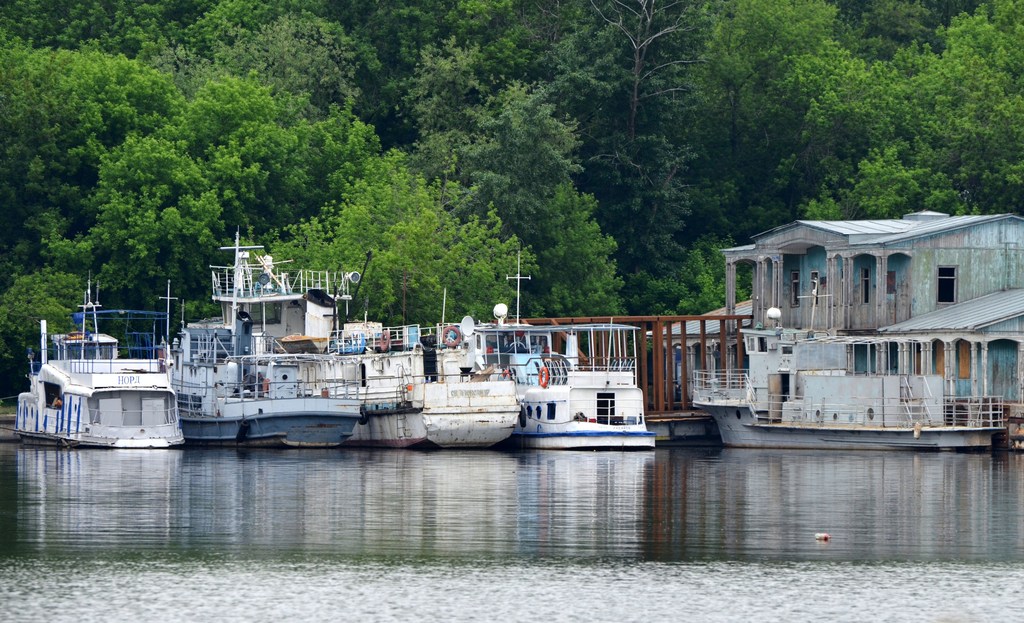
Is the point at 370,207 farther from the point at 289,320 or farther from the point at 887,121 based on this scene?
the point at 887,121

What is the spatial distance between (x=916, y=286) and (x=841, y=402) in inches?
290

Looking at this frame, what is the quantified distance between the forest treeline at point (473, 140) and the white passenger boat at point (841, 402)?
17.3m

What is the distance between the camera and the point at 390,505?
5400 cm

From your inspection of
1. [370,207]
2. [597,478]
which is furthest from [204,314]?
[597,478]

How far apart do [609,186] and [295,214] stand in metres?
17.1

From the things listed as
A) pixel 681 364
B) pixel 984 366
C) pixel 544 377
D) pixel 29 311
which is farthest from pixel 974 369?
pixel 29 311

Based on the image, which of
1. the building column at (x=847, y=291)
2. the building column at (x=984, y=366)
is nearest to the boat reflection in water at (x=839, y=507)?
the building column at (x=984, y=366)

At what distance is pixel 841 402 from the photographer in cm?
7600

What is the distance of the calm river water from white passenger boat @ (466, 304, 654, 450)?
6.24m

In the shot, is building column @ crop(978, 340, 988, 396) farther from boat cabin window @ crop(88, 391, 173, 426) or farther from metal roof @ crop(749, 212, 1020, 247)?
boat cabin window @ crop(88, 391, 173, 426)

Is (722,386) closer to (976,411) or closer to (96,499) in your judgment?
(976,411)

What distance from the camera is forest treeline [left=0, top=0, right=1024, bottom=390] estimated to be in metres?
94.2

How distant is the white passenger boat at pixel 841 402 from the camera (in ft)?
243

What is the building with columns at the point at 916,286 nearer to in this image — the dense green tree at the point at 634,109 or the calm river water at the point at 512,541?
the calm river water at the point at 512,541
